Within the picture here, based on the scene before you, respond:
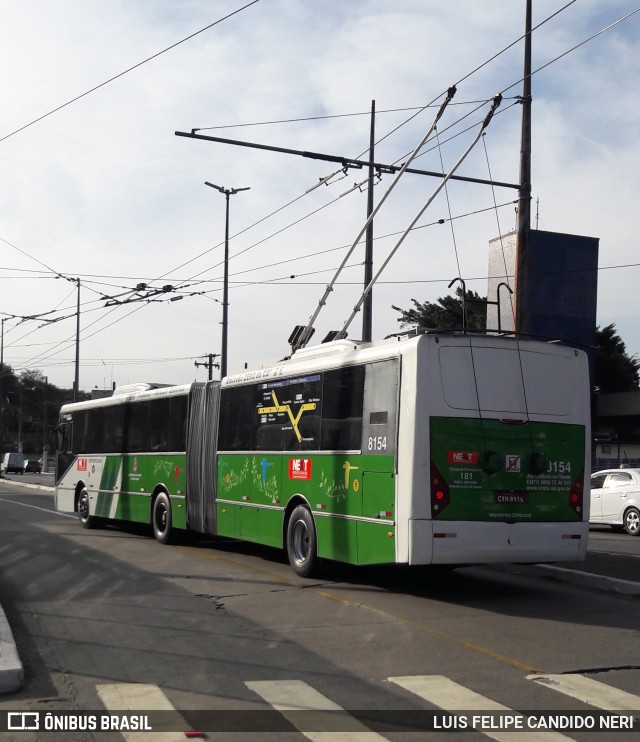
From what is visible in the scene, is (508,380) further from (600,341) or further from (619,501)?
(600,341)

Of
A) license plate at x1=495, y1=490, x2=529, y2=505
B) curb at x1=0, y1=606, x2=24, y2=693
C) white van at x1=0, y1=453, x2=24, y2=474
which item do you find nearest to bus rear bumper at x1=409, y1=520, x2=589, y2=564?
license plate at x1=495, y1=490, x2=529, y2=505

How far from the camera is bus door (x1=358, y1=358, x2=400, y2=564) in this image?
1105 centimetres

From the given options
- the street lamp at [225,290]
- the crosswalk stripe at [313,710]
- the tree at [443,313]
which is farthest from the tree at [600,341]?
the crosswalk stripe at [313,710]

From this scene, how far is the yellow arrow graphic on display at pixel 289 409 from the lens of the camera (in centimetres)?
1343

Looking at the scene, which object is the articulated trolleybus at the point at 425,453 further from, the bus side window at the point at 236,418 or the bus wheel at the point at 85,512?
the bus wheel at the point at 85,512

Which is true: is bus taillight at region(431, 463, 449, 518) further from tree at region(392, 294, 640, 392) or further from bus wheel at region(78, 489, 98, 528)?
tree at region(392, 294, 640, 392)

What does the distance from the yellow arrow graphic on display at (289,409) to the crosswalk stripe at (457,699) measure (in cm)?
631

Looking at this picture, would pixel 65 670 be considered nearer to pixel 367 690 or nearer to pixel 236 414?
pixel 367 690

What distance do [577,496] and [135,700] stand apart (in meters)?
6.69

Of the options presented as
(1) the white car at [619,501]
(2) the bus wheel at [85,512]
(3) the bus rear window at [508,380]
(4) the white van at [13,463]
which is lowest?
(4) the white van at [13,463]

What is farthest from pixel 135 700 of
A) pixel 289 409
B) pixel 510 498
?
pixel 289 409

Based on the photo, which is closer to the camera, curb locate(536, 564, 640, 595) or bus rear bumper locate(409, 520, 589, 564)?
bus rear bumper locate(409, 520, 589, 564)

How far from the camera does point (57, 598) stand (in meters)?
11.2

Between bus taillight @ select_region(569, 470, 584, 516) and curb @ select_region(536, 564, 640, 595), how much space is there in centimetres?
117
